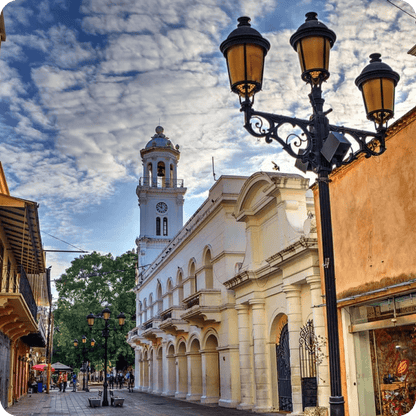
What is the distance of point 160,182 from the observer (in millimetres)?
51844

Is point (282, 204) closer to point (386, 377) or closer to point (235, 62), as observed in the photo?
point (386, 377)

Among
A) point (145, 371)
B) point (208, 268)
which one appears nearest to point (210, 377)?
point (208, 268)

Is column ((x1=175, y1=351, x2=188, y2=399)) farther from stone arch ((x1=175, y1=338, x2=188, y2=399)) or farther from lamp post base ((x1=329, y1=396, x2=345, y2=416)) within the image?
lamp post base ((x1=329, y1=396, x2=345, y2=416))

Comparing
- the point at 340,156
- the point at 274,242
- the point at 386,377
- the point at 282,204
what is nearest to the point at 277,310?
the point at 274,242

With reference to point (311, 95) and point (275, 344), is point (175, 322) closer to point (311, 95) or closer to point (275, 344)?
point (275, 344)

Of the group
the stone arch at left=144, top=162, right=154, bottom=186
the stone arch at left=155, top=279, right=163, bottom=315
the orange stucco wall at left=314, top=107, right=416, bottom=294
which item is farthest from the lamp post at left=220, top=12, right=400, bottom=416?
the stone arch at left=144, top=162, right=154, bottom=186

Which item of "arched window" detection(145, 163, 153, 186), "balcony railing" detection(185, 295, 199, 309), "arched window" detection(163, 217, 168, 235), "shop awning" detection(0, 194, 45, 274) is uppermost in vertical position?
"arched window" detection(145, 163, 153, 186)

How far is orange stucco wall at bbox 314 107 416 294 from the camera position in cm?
998

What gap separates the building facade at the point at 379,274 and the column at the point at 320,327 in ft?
2.99

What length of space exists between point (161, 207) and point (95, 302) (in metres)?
10.9

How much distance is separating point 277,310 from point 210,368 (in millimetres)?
7331

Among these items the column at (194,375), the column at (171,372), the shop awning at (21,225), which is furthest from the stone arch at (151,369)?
the shop awning at (21,225)

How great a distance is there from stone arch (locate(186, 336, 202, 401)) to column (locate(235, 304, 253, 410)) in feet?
21.3

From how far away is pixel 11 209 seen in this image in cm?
1293
